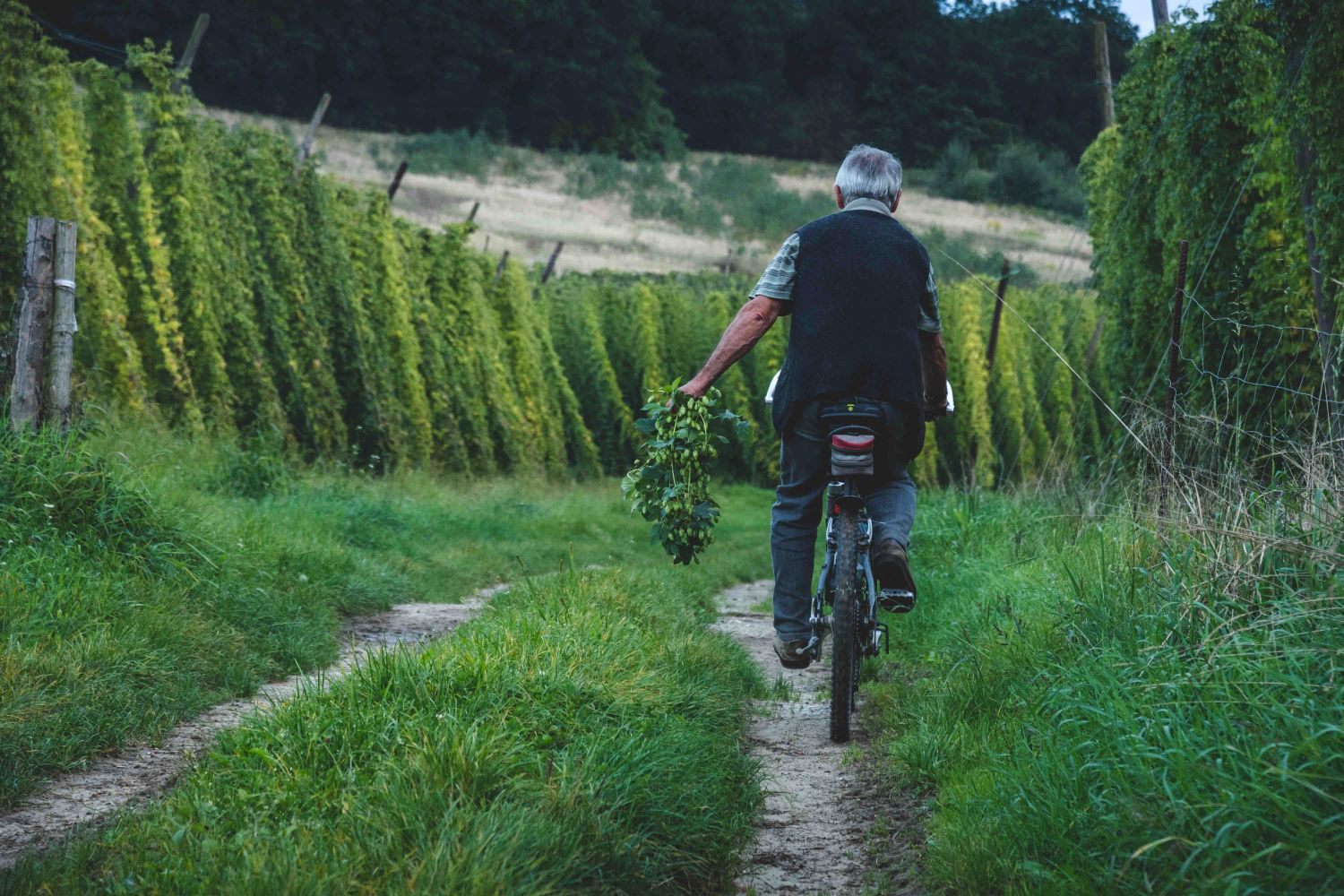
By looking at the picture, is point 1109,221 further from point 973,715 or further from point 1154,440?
point 973,715

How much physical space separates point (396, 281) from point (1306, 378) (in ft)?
37.4

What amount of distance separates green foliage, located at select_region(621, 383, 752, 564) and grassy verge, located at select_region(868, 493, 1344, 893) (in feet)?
3.77

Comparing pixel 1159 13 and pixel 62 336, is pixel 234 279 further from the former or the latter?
pixel 1159 13

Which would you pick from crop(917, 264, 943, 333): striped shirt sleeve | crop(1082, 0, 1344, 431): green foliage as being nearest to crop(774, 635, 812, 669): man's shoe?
crop(917, 264, 943, 333): striped shirt sleeve

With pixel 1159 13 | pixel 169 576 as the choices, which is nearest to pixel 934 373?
pixel 169 576

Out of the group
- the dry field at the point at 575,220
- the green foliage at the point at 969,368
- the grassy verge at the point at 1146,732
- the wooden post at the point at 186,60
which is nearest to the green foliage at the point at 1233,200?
the grassy verge at the point at 1146,732

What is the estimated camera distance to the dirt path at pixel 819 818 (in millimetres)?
3076

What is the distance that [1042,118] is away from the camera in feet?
166

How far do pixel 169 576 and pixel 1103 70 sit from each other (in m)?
15.2

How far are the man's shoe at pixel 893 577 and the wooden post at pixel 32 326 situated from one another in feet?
16.0

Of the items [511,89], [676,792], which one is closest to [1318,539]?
[676,792]

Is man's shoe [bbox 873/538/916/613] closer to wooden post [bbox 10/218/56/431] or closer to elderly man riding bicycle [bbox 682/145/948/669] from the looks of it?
elderly man riding bicycle [bbox 682/145/948/669]

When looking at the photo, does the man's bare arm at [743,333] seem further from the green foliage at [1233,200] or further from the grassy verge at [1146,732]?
the green foliage at [1233,200]

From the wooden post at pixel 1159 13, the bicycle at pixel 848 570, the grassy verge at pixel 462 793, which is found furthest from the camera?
the wooden post at pixel 1159 13
